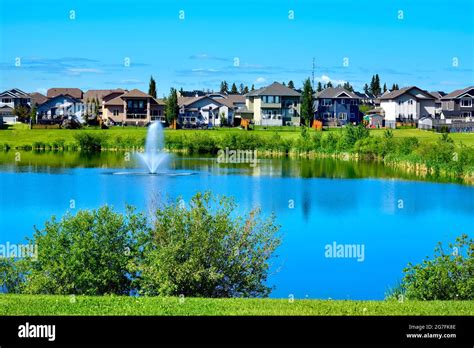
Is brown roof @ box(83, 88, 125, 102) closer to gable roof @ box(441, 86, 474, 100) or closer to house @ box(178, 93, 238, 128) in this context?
house @ box(178, 93, 238, 128)

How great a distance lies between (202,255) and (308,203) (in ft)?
76.7

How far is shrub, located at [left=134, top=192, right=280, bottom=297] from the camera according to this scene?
17.7m

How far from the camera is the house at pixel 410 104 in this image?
115m

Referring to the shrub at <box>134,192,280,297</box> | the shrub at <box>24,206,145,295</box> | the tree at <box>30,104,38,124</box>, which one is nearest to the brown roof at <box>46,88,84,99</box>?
the tree at <box>30,104,38,124</box>

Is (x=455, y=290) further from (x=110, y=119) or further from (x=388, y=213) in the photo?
(x=110, y=119)

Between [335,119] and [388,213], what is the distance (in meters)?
77.8

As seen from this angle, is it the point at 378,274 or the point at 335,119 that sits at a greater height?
the point at 335,119

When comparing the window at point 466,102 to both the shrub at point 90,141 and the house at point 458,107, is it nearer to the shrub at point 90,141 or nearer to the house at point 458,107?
the house at point 458,107

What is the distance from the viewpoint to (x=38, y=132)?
94.8 m

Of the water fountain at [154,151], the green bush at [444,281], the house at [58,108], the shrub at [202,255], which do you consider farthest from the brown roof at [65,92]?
the green bush at [444,281]

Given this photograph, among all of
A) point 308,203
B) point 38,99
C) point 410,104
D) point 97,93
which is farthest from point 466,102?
point 308,203

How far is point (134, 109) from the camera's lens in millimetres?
115625

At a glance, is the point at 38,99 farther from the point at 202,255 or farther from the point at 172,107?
the point at 202,255
